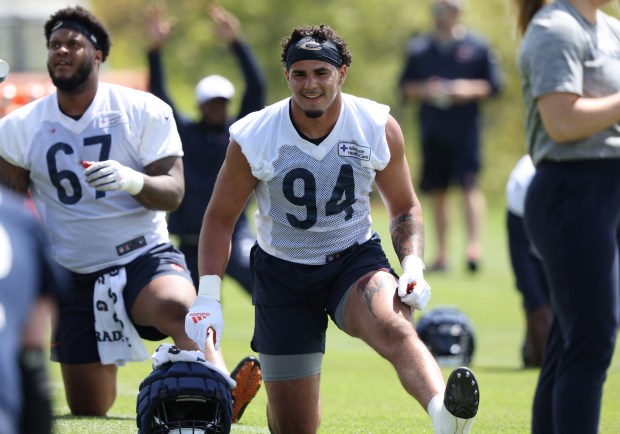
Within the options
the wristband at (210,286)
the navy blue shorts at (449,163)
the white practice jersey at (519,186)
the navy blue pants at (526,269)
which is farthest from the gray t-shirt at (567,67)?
the navy blue shorts at (449,163)

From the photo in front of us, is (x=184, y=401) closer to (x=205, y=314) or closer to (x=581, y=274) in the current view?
(x=205, y=314)

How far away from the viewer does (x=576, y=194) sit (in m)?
4.62

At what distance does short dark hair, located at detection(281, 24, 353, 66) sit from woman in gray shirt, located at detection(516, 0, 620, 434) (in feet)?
3.93

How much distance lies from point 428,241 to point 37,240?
49.4 feet

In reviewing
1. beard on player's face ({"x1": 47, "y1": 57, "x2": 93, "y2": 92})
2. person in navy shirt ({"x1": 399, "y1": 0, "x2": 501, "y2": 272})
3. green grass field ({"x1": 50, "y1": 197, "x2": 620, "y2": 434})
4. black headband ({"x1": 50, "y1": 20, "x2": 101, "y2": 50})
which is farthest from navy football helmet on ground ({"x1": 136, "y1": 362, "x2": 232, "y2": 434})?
person in navy shirt ({"x1": 399, "y1": 0, "x2": 501, "y2": 272})

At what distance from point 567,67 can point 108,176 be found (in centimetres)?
243

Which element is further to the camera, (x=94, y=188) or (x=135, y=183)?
(x=94, y=188)

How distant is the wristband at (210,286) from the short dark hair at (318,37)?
1.04m

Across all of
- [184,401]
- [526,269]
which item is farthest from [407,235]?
[526,269]

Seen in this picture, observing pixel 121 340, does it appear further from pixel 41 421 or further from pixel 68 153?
pixel 41 421

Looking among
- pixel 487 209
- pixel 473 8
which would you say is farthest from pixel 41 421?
pixel 473 8

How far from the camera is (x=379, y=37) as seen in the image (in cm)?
3197

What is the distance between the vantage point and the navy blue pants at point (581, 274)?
179 inches

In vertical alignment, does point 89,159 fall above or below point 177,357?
above
